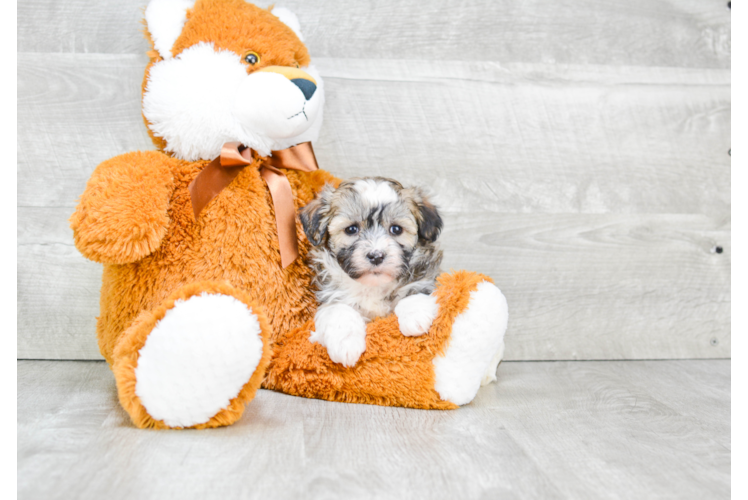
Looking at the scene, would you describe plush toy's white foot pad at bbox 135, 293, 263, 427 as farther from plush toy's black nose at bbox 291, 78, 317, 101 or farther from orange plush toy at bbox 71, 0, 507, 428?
plush toy's black nose at bbox 291, 78, 317, 101

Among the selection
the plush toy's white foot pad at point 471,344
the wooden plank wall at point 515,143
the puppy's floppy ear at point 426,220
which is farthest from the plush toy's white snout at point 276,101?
the plush toy's white foot pad at point 471,344

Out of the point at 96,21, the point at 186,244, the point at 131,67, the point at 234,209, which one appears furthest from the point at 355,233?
the point at 96,21

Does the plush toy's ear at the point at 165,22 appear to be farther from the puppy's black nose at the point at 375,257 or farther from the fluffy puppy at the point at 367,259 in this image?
Result: the puppy's black nose at the point at 375,257

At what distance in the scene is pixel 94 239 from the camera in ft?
5.15

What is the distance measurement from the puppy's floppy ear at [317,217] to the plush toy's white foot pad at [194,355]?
0.38 metres

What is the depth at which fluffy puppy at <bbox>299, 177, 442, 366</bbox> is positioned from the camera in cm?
164

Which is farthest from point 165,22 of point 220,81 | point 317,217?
point 317,217

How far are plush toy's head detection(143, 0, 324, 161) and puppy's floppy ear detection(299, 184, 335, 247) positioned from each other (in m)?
0.20

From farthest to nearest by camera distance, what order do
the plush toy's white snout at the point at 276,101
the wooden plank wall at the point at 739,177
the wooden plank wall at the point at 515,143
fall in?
the wooden plank wall at the point at 739,177, the wooden plank wall at the point at 515,143, the plush toy's white snout at the point at 276,101

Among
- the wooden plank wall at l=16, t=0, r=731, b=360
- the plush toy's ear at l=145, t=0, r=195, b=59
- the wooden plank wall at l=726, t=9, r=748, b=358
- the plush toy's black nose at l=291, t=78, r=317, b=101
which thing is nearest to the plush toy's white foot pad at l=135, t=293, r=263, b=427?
the plush toy's black nose at l=291, t=78, r=317, b=101

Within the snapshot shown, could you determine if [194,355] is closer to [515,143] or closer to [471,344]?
[471,344]

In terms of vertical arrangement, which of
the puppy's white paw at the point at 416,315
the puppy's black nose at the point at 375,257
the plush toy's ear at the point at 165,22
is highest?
the plush toy's ear at the point at 165,22

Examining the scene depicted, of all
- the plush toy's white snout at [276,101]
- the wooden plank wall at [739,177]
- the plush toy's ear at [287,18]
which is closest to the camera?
the plush toy's white snout at [276,101]

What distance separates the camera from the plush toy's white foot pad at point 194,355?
4.61 feet
